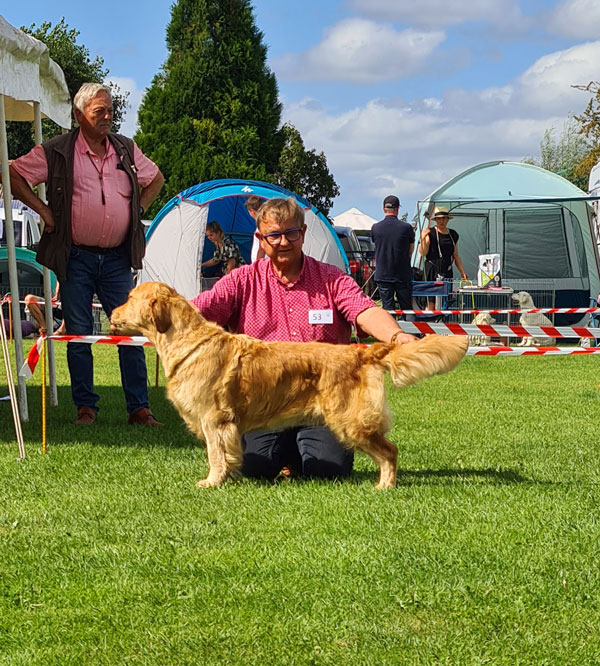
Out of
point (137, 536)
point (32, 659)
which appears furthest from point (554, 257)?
point (32, 659)

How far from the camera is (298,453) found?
4.64 metres

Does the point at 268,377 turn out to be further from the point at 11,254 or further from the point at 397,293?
the point at 397,293

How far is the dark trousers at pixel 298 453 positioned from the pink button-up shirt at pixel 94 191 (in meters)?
2.01

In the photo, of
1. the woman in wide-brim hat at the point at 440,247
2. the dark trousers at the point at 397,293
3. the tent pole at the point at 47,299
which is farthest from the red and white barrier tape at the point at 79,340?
the woman in wide-brim hat at the point at 440,247

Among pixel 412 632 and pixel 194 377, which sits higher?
pixel 194 377

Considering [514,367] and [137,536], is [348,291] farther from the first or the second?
[514,367]

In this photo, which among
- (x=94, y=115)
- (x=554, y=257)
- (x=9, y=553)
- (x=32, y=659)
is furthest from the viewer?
(x=554, y=257)

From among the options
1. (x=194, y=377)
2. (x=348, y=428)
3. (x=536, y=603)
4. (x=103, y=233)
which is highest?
(x=103, y=233)

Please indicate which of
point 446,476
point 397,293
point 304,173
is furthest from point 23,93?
point 304,173

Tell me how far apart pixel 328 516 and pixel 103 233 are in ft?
9.65

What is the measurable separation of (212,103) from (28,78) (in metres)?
22.6

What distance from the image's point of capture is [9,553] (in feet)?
10.8

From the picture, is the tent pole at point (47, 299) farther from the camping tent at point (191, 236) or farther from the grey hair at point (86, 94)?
the camping tent at point (191, 236)

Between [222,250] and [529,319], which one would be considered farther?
[529,319]
